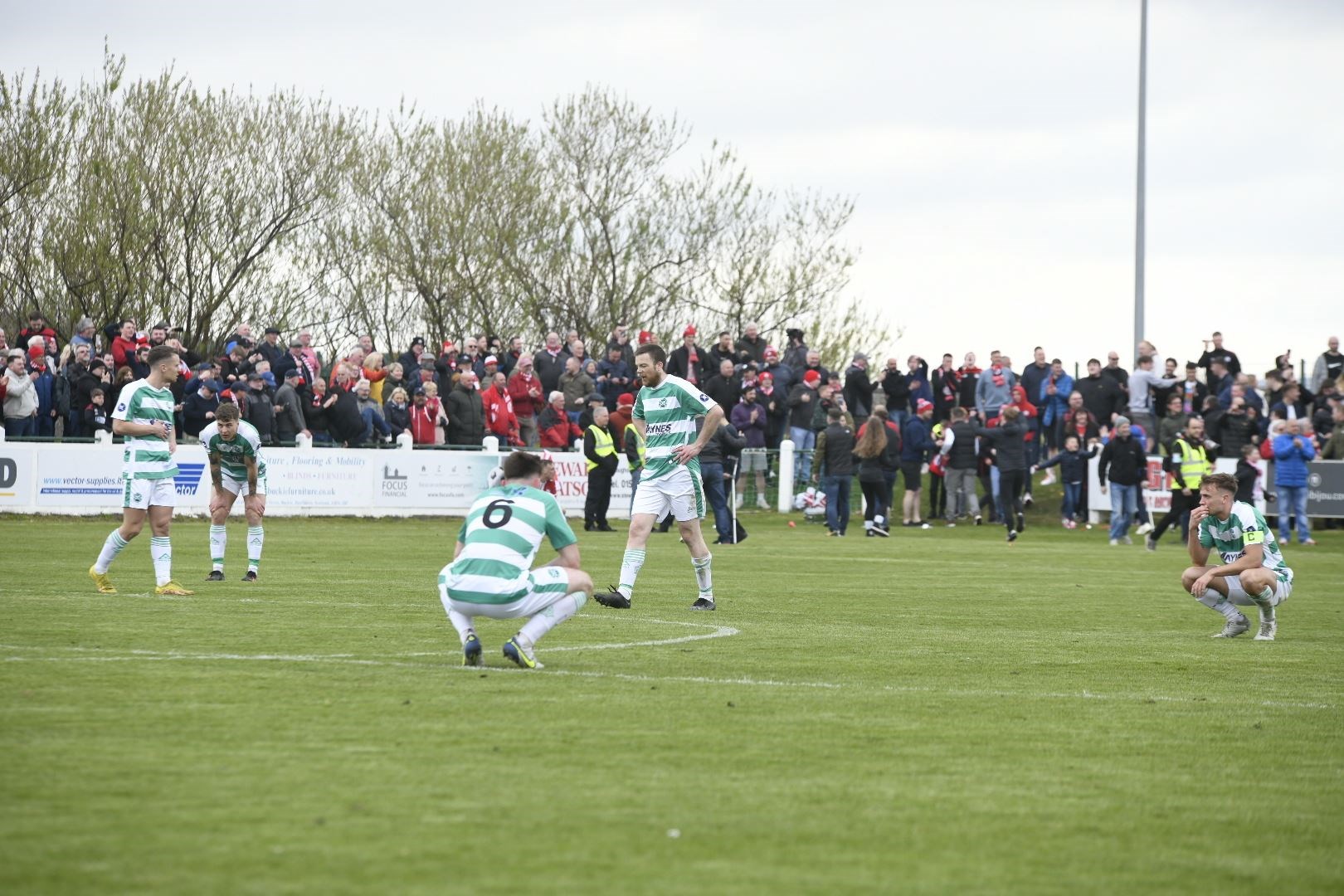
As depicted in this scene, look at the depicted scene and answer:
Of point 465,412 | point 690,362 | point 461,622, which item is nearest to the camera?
point 461,622

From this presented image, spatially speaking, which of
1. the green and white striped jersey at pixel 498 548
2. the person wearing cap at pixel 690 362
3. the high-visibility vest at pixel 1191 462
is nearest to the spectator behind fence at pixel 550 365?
the person wearing cap at pixel 690 362

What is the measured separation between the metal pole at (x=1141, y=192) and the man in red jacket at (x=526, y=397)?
47.8 feet

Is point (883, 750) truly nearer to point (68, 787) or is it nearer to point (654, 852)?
point (654, 852)

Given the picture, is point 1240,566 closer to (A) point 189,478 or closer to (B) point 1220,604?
(B) point 1220,604

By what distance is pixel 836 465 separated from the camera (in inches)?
1190

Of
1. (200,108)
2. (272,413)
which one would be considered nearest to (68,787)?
(272,413)

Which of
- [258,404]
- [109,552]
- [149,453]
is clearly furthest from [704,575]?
[258,404]

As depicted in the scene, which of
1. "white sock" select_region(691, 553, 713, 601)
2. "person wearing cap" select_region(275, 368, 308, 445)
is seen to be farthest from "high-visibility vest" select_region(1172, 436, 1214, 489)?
"person wearing cap" select_region(275, 368, 308, 445)

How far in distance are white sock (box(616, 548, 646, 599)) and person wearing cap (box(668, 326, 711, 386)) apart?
1749 cm

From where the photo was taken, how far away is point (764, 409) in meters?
34.1

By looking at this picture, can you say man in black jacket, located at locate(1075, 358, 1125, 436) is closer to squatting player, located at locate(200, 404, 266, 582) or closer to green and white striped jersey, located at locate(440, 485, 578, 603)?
squatting player, located at locate(200, 404, 266, 582)

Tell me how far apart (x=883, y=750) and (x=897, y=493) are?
108 ft

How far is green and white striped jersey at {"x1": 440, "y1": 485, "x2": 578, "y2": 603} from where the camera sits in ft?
31.2

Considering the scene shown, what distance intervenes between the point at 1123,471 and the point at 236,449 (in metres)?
17.6
